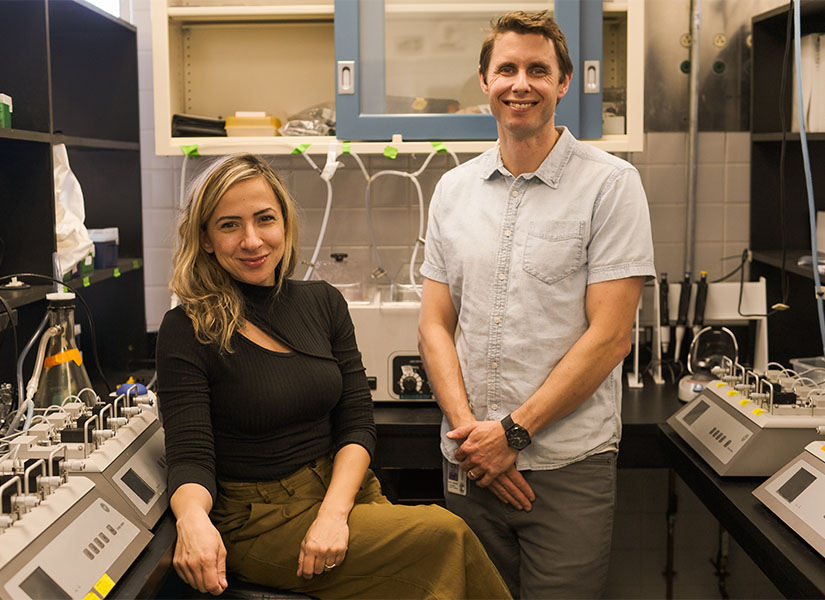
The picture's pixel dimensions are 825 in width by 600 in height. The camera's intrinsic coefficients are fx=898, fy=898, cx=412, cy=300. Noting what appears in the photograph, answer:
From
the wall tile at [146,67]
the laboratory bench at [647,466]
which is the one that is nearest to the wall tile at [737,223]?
the laboratory bench at [647,466]

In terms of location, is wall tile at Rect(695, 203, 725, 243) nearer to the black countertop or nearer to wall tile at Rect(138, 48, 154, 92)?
the black countertop

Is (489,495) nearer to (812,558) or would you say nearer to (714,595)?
(812,558)

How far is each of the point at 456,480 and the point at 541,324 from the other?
0.39 meters

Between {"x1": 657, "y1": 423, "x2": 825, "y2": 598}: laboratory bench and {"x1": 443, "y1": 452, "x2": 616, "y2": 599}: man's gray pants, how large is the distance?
21cm

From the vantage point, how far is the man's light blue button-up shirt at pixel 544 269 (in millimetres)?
1768

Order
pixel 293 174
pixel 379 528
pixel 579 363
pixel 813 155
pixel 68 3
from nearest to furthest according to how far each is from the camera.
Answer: pixel 379 528, pixel 579 363, pixel 68 3, pixel 813 155, pixel 293 174

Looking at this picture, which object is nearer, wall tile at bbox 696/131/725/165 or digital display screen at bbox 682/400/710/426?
digital display screen at bbox 682/400/710/426

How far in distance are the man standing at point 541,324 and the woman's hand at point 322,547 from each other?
344mm

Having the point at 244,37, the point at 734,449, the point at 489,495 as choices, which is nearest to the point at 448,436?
the point at 489,495

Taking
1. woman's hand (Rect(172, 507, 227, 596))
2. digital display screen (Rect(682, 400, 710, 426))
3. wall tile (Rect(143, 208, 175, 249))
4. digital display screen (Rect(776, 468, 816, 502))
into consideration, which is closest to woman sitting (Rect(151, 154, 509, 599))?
woman's hand (Rect(172, 507, 227, 596))

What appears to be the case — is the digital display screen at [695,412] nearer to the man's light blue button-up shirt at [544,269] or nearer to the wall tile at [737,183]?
the man's light blue button-up shirt at [544,269]

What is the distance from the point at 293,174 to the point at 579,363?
56.6 inches

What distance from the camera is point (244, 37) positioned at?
280cm

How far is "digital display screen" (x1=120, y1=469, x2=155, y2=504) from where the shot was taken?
154cm
